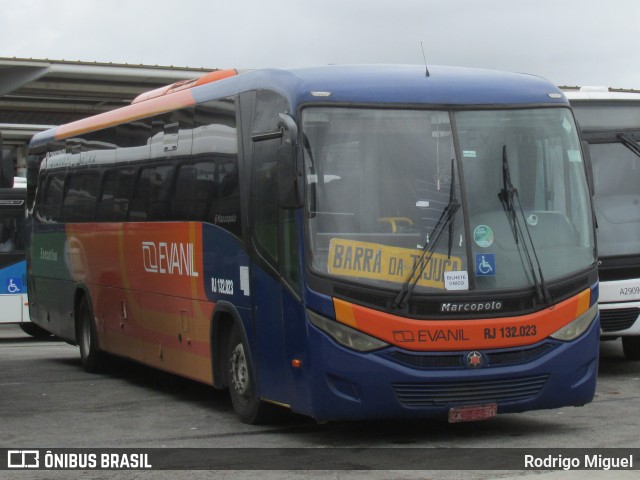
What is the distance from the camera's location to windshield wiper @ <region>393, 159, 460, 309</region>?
10.3 metres

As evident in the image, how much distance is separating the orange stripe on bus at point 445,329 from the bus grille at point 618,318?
4.82 metres

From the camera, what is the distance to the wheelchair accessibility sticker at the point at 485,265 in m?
10.5

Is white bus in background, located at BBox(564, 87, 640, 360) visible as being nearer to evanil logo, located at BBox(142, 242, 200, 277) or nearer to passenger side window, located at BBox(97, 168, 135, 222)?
evanil logo, located at BBox(142, 242, 200, 277)

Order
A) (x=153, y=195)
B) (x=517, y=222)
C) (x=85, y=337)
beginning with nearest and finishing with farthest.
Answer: (x=517, y=222) → (x=153, y=195) → (x=85, y=337)

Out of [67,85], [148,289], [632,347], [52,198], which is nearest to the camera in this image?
[148,289]

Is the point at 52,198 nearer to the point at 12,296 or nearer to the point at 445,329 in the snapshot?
the point at 12,296

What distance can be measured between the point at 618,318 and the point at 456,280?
5.43 meters

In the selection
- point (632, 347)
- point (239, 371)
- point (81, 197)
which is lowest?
point (632, 347)

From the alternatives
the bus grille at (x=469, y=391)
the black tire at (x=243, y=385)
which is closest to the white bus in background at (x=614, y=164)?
the bus grille at (x=469, y=391)

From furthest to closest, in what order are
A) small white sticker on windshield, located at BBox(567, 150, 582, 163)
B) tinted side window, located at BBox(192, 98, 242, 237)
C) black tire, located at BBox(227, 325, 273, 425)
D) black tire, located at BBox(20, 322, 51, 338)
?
1. black tire, located at BBox(20, 322, 51, 338)
2. tinted side window, located at BBox(192, 98, 242, 237)
3. black tire, located at BBox(227, 325, 273, 425)
4. small white sticker on windshield, located at BBox(567, 150, 582, 163)

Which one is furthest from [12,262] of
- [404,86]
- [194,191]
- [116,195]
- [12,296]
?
[404,86]

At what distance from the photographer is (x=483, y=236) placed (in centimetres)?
1056

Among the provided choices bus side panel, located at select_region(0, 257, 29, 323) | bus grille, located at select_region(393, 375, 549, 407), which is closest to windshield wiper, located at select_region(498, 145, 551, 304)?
bus grille, located at select_region(393, 375, 549, 407)

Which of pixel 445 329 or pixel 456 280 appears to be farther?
pixel 456 280
